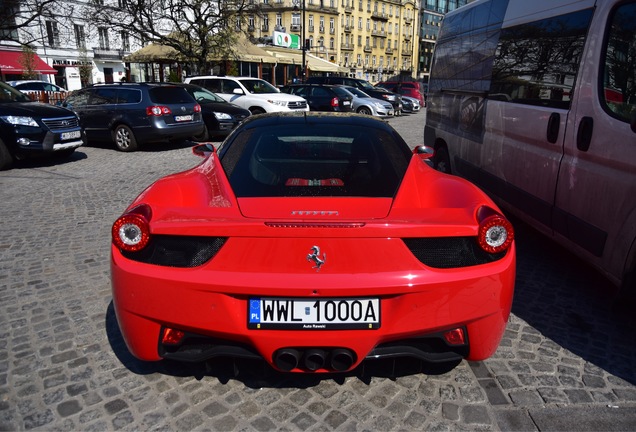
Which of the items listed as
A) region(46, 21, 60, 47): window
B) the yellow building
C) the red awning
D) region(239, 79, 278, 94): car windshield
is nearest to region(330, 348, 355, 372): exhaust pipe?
region(239, 79, 278, 94): car windshield

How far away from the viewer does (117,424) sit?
93.0 inches

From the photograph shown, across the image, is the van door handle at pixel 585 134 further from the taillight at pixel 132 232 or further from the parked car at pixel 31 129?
the parked car at pixel 31 129

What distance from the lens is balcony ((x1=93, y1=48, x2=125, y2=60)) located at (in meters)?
55.7

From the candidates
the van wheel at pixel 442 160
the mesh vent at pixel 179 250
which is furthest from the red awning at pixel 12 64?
the mesh vent at pixel 179 250

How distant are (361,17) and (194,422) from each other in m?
101

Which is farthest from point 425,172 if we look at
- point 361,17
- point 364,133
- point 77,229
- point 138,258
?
point 361,17

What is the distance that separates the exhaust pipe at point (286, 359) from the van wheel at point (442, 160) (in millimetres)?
5359

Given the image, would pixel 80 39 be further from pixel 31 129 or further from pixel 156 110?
pixel 31 129

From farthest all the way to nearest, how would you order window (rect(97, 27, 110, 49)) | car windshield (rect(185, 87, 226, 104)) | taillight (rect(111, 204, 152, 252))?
1. window (rect(97, 27, 110, 49))
2. car windshield (rect(185, 87, 226, 104))
3. taillight (rect(111, 204, 152, 252))

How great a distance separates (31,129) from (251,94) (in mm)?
8033

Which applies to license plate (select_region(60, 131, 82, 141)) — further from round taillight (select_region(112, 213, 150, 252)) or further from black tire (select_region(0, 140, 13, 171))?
round taillight (select_region(112, 213, 150, 252))

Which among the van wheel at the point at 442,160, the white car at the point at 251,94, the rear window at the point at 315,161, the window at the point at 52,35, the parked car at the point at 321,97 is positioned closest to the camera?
the rear window at the point at 315,161

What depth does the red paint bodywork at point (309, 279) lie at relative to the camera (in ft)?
7.18

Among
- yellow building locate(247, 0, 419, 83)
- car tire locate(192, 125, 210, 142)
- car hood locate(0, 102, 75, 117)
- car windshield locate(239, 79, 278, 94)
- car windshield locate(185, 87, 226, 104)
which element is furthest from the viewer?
yellow building locate(247, 0, 419, 83)
